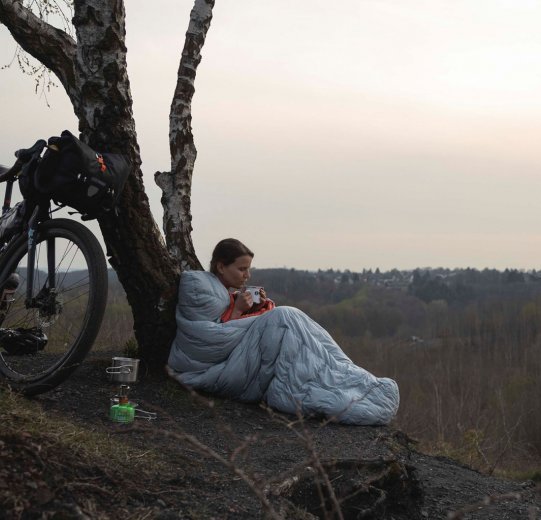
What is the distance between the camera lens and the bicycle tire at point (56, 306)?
3686 mm

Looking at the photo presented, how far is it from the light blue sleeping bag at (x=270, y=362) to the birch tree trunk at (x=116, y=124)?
6.3 inches

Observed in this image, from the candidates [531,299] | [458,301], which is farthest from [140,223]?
[458,301]

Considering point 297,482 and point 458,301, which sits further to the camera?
point 458,301

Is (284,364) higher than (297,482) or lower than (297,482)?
higher

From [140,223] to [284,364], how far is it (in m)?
1.23

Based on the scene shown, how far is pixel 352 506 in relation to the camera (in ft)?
12.2

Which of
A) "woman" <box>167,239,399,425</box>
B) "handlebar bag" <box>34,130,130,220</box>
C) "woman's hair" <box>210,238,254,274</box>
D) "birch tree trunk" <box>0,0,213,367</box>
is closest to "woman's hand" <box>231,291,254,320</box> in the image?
"woman" <box>167,239,399,425</box>

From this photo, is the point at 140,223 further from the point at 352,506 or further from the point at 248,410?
the point at 352,506

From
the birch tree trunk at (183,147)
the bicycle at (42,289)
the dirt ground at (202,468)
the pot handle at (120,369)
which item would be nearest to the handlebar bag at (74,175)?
the bicycle at (42,289)

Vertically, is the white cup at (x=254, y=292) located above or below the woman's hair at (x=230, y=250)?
below

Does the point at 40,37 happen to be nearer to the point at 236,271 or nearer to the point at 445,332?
the point at 236,271

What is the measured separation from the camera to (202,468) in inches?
128

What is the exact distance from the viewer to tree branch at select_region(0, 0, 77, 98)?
5.26 m

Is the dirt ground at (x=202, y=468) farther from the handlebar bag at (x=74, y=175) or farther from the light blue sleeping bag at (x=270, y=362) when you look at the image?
the handlebar bag at (x=74, y=175)
